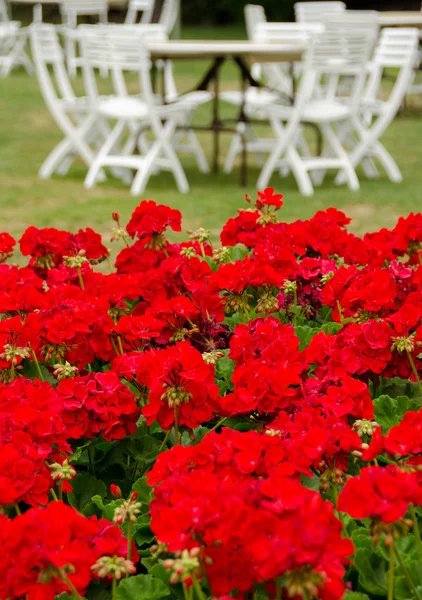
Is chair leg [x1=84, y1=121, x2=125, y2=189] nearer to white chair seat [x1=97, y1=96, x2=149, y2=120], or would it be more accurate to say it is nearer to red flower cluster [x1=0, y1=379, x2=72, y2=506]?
white chair seat [x1=97, y1=96, x2=149, y2=120]

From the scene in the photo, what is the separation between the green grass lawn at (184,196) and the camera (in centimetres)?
671

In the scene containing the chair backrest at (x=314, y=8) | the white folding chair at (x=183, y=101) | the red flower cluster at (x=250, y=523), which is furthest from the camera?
the chair backrest at (x=314, y=8)

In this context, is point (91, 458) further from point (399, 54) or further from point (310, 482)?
point (399, 54)

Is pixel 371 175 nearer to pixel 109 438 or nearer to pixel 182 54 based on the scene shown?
pixel 182 54

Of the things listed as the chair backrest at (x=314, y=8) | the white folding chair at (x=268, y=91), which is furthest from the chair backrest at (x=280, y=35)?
the chair backrest at (x=314, y=8)

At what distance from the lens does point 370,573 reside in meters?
1.46

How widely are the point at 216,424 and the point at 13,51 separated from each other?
613 inches

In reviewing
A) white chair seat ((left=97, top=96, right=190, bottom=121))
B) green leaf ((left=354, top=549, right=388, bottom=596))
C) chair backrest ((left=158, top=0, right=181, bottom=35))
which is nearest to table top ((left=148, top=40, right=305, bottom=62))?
white chair seat ((left=97, top=96, right=190, bottom=121))

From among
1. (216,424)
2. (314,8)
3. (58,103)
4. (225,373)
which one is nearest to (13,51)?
(314,8)

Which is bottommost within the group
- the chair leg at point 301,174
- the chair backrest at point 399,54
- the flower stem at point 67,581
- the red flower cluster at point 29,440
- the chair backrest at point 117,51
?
the chair leg at point 301,174

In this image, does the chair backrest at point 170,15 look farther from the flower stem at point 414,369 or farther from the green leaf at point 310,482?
the green leaf at point 310,482

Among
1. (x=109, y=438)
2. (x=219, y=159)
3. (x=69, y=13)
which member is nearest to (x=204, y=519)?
(x=109, y=438)

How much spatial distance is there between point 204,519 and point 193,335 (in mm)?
1058

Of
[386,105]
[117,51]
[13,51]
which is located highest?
[117,51]
